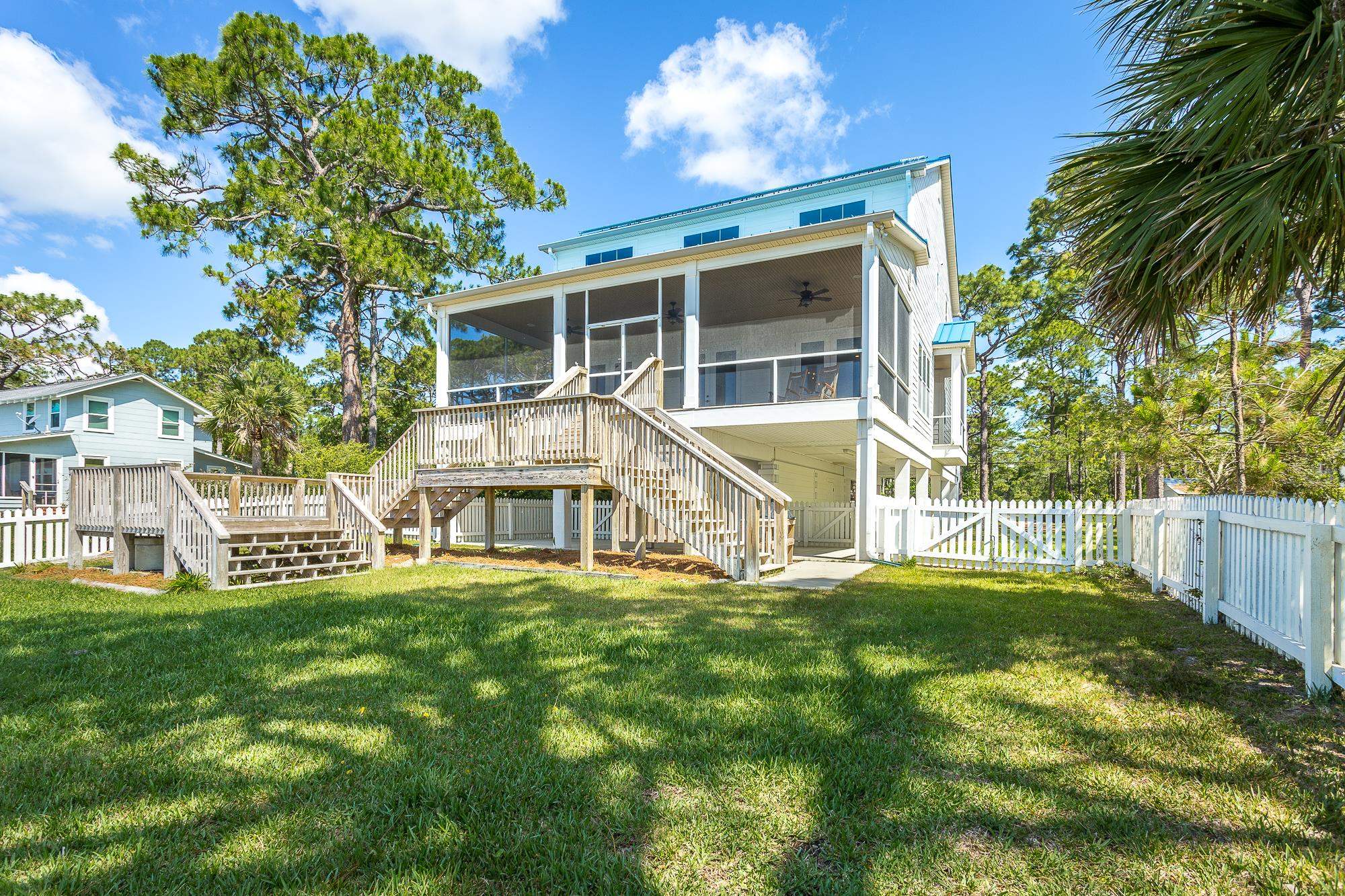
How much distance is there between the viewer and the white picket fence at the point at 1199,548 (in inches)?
154

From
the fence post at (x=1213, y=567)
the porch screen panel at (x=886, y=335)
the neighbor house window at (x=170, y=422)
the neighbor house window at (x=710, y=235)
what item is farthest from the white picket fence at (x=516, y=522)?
the neighbor house window at (x=170, y=422)

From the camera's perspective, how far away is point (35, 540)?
10.8 metres

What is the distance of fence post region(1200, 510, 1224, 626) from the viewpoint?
6189 millimetres

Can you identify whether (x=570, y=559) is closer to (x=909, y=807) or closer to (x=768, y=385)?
(x=768, y=385)

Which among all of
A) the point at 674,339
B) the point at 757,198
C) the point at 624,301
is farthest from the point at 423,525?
the point at 757,198

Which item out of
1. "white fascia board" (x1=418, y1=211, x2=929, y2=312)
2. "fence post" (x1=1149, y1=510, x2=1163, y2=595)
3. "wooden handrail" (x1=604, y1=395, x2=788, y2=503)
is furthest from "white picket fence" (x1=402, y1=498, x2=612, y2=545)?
"fence post" (x1=1149, y1=510, x2=1163, y2=595)

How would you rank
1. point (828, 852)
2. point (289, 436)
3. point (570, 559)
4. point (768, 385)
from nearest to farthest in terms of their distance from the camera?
point (828, 852) → point (570, 559) → point (768, 385) → point (289, 436)

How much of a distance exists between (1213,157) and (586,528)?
26.5 ft

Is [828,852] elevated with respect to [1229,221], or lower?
lower

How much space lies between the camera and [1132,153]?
4.79 meters

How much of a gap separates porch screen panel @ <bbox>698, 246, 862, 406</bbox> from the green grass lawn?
773cm

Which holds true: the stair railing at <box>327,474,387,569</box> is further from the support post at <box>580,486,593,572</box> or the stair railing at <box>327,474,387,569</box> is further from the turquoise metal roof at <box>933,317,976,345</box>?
the turquoise metal roof at <box>933,317,976,345</box>

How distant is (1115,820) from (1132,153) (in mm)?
4541

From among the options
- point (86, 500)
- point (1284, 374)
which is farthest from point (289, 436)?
point (1284, 374)
